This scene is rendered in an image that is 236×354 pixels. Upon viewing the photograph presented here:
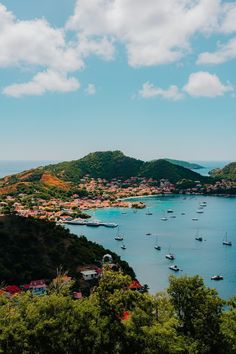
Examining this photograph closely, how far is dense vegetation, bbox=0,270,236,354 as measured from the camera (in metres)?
18.4

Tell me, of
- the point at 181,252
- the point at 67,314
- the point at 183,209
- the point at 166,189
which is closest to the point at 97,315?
the point at 67,314

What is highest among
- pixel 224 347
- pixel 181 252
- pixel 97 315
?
pixel 97 315

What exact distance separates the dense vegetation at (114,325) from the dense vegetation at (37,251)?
27.2m

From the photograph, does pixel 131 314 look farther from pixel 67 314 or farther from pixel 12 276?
pixel 12 276

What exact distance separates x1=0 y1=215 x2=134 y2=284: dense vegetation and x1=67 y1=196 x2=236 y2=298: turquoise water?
9.71 metres

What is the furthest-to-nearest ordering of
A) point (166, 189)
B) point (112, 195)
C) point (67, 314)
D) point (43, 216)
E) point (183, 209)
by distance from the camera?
point (166, 189), point (112, 195), point (183, 209), point (43, 216), point (67, 314)

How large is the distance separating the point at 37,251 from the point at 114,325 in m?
34.7

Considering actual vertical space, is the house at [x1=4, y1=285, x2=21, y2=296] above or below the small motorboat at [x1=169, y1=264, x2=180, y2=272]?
above

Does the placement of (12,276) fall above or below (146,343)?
below

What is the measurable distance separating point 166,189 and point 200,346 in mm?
166036

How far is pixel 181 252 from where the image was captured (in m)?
75.9

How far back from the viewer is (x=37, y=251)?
52.5 metres

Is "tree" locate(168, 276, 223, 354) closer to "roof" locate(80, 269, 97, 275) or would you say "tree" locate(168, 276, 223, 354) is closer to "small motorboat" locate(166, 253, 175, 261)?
"roof" locate(80, 269, 97, 275)

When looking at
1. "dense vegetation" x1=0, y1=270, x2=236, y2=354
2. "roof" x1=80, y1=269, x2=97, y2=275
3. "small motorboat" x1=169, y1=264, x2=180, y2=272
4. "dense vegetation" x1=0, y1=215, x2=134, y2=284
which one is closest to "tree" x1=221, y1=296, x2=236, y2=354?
"dense vegetation" x1=0, y1=270, x2=236, y2=354
